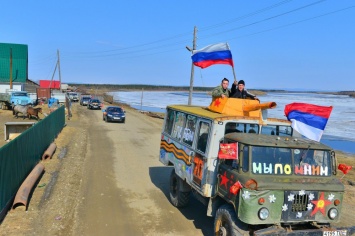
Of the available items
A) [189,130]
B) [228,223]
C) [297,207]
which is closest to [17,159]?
[189,130]

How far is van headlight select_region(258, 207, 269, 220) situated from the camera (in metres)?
6.12

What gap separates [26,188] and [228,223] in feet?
20.5

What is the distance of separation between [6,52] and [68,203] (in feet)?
182

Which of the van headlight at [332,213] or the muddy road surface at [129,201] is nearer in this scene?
the van headlight at [332,213]

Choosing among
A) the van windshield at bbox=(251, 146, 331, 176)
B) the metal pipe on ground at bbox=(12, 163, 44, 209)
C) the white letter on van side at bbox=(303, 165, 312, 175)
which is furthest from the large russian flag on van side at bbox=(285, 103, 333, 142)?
the metal pipe on ground at bbox=(12, 163, 44, 209)

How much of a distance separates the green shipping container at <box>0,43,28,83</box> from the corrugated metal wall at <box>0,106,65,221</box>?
4666cm

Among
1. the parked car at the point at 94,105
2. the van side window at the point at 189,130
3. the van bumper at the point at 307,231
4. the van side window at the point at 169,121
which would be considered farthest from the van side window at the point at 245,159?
the parked car at the point at 94,105

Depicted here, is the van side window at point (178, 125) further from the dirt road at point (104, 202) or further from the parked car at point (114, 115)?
the parked car at point (114, 115)

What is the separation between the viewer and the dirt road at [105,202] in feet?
27.0

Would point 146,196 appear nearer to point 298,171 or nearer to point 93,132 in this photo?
point 298,171

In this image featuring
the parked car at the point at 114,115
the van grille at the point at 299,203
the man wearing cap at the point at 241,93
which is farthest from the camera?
the parked car at the point at 114,115

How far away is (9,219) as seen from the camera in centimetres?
848

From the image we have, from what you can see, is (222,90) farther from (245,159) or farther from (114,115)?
(114,115)

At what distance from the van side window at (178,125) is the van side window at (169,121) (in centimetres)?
29
